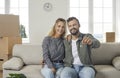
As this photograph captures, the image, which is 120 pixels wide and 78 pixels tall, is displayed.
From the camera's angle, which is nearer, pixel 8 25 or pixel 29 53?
pixel 29 53

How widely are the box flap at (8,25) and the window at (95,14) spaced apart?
2.39 metres

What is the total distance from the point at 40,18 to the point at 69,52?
150 inches

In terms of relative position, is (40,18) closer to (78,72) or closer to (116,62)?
(116,62)

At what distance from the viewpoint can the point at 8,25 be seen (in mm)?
4742

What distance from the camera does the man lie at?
8.98ft

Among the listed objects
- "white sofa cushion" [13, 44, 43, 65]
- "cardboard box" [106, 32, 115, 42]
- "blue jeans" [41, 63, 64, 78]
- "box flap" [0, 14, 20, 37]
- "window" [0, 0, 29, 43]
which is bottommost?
"blue jeans" [41, 63, 64, 78]

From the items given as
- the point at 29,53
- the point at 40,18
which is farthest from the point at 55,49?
the point at 40,18

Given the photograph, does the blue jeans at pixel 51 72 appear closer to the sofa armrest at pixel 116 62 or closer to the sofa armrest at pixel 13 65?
the sofa armrest at pixel 13 65

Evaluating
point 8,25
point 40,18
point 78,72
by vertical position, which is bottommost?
point 78,72

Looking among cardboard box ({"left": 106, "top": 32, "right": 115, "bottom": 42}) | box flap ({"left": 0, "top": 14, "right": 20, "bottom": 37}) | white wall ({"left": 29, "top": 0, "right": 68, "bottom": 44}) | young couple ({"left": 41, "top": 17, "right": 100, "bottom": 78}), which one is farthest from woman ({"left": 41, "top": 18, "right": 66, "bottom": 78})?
white wall ({"left": 29, "top": 0, "right": 68, "bottom": 44})

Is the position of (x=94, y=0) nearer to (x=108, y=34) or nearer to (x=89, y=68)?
(x=108, y=34)

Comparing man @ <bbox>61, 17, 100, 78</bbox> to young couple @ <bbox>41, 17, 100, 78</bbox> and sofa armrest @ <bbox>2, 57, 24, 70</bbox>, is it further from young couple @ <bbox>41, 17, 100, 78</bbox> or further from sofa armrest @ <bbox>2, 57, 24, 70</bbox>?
sofa armrest @ <bbox>2, 57, 24, 70</bbox>

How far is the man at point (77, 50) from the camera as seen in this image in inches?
108

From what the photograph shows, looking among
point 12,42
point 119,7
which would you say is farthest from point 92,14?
point 12,42
